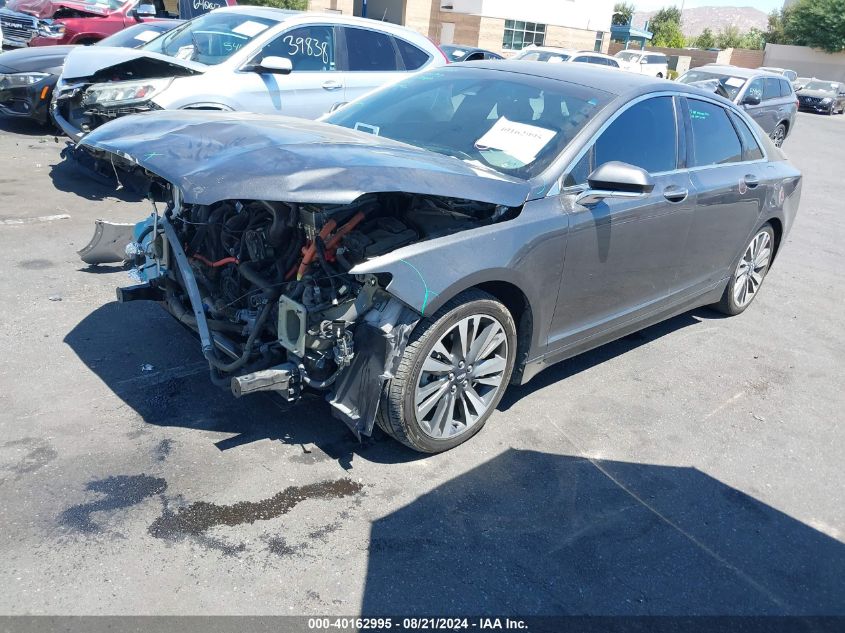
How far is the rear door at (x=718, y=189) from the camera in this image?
15.9 feet

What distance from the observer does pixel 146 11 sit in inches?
562

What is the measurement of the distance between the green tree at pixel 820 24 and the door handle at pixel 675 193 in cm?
5992

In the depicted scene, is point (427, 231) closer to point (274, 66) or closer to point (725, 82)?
point (274, 66)

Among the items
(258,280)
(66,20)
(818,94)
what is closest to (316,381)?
(258,280)

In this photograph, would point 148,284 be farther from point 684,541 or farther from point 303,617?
point 684,541

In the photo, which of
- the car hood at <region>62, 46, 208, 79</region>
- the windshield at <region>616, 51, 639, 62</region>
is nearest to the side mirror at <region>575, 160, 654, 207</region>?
the car hood at <region>62, 46, 208, 79</region>

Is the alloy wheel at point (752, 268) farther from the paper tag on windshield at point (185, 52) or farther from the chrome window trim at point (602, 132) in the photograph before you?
the paper tag on windshield at point (185, 52)

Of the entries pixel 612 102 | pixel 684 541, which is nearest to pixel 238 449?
pixel 684 541

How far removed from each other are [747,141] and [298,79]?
488 cm

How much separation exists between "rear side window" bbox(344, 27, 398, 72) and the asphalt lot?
15.3ft

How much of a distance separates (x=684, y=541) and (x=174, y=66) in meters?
6.80

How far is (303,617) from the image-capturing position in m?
2.67

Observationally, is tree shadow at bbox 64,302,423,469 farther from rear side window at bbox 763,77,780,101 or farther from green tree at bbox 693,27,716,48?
green tree at bbox 693,27,716,48

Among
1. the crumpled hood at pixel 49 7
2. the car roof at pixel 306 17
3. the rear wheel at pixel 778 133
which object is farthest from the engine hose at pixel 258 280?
the rear wheel at pixel 778 133
